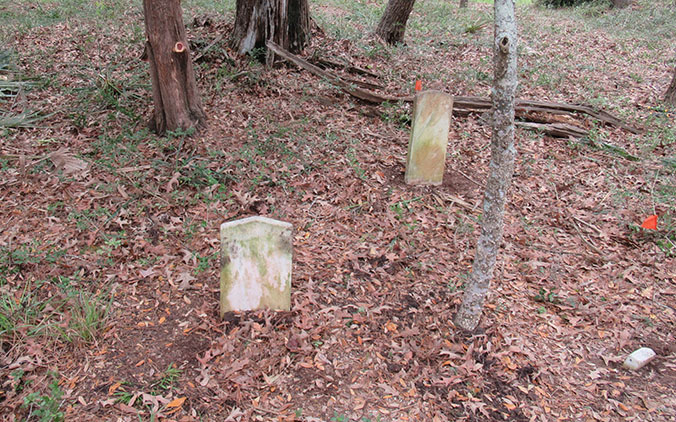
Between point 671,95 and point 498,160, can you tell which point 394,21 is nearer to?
point 671,95

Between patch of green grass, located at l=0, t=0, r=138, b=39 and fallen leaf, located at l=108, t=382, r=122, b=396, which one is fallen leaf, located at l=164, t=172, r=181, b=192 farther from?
patch of green grass, located at l=0, t=0, r=138, b=39

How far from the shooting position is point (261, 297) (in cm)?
343

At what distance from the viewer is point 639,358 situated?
3316mm

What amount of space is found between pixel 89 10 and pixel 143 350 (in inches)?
358

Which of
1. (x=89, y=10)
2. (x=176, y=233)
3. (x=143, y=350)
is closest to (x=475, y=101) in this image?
(x=176, y=233)

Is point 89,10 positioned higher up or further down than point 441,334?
higher up

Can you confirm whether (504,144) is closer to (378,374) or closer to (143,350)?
(378,374)

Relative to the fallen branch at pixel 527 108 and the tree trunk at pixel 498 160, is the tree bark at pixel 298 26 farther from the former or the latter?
the tree trunk at pixel 498 160

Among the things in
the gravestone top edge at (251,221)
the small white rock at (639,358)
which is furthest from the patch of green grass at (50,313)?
the small white rock at (639,358)

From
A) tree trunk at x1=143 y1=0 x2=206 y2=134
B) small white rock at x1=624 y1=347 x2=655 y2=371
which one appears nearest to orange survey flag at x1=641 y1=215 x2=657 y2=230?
small white rock at x1=624 y1=347 x2=655 y2=371


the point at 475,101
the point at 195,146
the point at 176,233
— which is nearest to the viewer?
the point at 176,233

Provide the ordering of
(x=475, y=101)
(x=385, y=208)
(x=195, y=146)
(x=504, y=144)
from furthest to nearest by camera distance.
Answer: (x=475, y=101) < (x=195, y=146) < (x=385, y=208) < (x=504, y=144)

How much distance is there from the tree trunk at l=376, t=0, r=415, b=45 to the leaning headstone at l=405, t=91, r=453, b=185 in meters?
4.31

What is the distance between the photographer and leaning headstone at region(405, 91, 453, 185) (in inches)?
204
